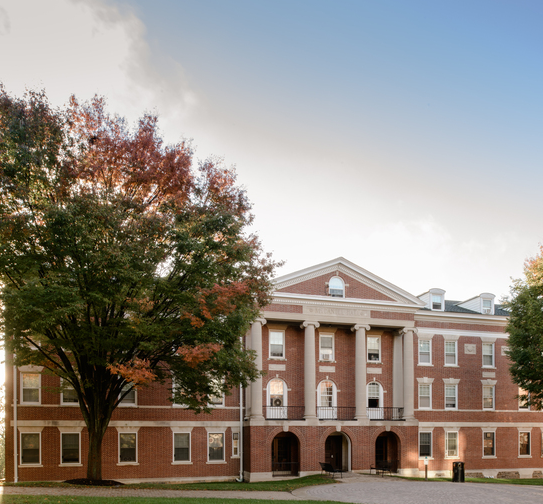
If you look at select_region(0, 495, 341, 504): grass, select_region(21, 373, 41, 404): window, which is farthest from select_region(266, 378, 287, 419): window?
select_region(0, 495, 341, 504): grass

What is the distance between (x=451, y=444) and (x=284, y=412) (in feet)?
42.8

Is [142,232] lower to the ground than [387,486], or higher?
higher

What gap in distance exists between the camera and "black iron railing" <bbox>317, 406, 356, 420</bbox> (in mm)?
35844

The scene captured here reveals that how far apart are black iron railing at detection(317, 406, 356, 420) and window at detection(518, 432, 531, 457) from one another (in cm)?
1387

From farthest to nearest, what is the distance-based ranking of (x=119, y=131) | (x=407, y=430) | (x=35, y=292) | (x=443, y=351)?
(x=443, y=351), (x=407, y=430), (x=119, y=131), (x=35, y=292)

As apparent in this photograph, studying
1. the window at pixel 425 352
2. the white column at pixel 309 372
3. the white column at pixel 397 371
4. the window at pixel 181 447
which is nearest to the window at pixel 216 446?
the window at pixel 181 447

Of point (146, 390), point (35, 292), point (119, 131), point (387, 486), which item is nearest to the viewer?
point (35, 292)

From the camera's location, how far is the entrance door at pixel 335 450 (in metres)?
36.2

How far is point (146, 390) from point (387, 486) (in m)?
15.0

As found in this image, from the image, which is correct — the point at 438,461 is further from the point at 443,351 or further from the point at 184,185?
the point at 184,185

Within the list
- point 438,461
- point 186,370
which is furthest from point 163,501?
point 438,461

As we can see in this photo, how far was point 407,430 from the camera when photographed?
3581 cm

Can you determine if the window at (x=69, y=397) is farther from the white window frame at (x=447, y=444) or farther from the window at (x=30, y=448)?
the white window frame at (x=447, y=444)

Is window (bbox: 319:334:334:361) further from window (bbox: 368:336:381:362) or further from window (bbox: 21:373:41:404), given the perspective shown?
window (bbox: 21:373:41:404)
